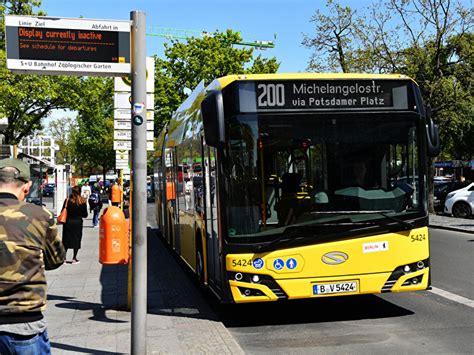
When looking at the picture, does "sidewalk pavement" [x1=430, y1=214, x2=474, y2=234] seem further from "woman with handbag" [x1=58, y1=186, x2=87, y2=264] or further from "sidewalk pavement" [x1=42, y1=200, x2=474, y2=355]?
"woman with handbag" [x1=58, y1=186, x2=87, y2=264]

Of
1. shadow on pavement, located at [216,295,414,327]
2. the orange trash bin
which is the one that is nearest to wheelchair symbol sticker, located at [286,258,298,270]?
shadow on pavement, located at [216,295,414,327]

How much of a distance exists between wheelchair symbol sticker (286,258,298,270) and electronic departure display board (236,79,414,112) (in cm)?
171

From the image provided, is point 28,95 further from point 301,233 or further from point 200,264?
point 301,233

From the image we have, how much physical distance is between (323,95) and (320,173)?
0.92 m

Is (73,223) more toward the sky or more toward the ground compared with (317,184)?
more toward the ground

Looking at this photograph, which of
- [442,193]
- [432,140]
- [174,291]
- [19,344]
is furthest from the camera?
[442,193]

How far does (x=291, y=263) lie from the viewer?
263 inches

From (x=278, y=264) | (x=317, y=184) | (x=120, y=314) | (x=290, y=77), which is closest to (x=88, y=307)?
(x=120, y=314)

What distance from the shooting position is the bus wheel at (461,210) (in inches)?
918

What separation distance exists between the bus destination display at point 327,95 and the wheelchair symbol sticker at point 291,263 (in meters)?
1.71

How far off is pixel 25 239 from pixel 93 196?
23.5 metres

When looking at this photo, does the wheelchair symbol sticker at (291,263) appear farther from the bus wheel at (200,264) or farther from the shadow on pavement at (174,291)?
the bus wheel at (200,264)

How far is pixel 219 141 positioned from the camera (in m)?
6.48

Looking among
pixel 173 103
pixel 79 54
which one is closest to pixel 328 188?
pixel 79 54
